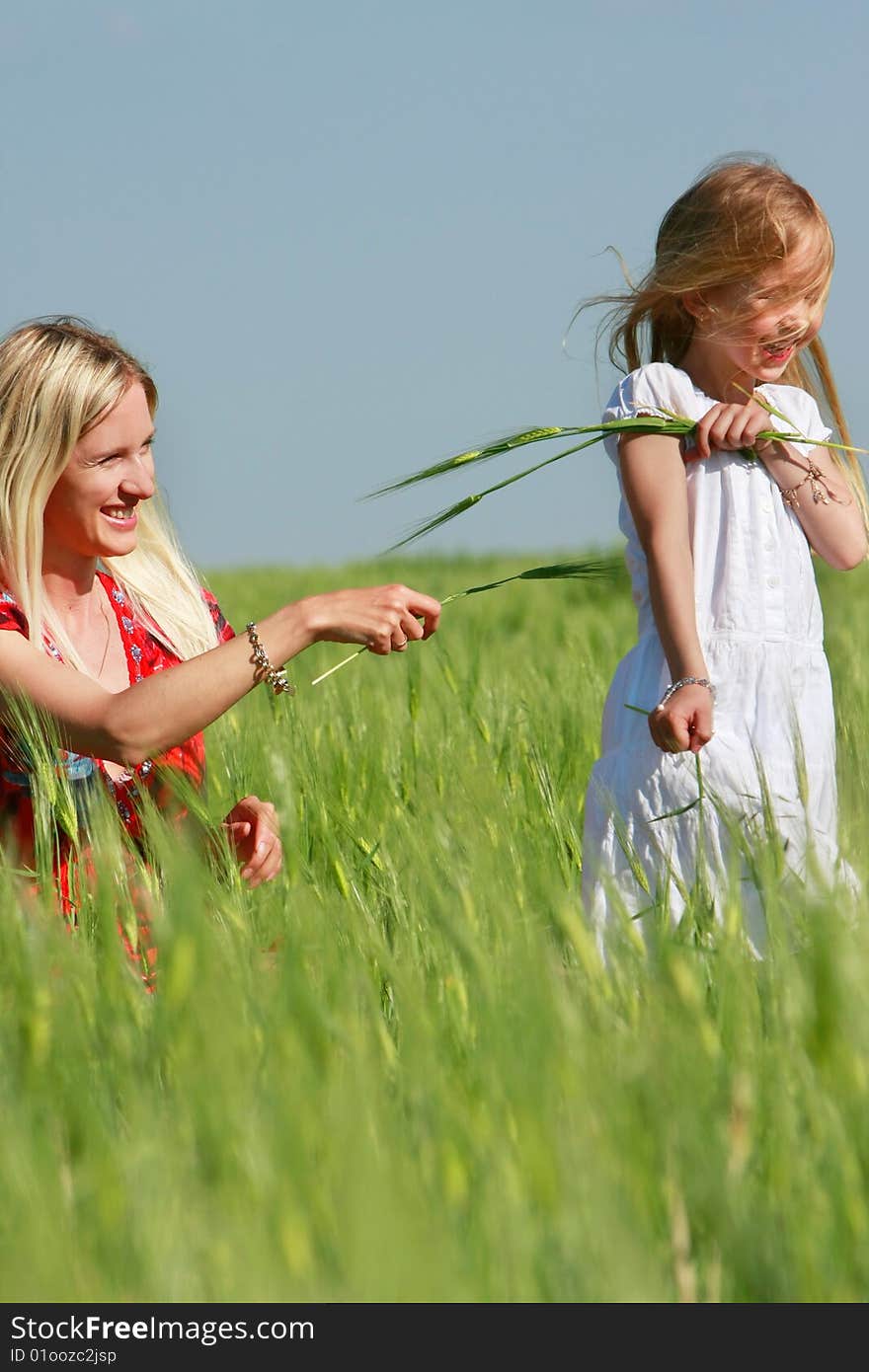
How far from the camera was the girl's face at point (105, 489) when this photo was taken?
2.26 m

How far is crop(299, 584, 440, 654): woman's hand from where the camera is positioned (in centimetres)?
203

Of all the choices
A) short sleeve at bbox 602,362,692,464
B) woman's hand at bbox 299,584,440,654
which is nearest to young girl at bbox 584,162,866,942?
short sleeve at bbox 602,362,692,464

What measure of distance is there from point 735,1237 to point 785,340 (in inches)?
55.0

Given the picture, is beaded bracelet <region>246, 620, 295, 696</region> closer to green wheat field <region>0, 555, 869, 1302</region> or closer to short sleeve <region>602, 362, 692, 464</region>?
green wheat field <region>0, 555, 869, 1302</region>

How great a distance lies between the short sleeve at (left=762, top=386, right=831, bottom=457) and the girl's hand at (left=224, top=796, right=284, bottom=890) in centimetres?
92

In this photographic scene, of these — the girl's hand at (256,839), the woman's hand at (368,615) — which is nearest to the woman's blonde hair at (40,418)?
the girl's hand at (256,839)

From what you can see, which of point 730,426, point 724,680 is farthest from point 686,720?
point 730,426

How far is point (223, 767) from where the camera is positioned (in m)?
2.93

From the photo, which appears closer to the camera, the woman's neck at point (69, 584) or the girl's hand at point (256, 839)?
the girl's hand at point (256, 839)

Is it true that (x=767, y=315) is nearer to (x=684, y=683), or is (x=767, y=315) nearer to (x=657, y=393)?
(x=657, y=393)

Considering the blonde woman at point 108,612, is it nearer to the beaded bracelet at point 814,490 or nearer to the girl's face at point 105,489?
the girl's face at point 105,489

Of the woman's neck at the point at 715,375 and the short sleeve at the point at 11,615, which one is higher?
the woman's neck at the point at 715,375
